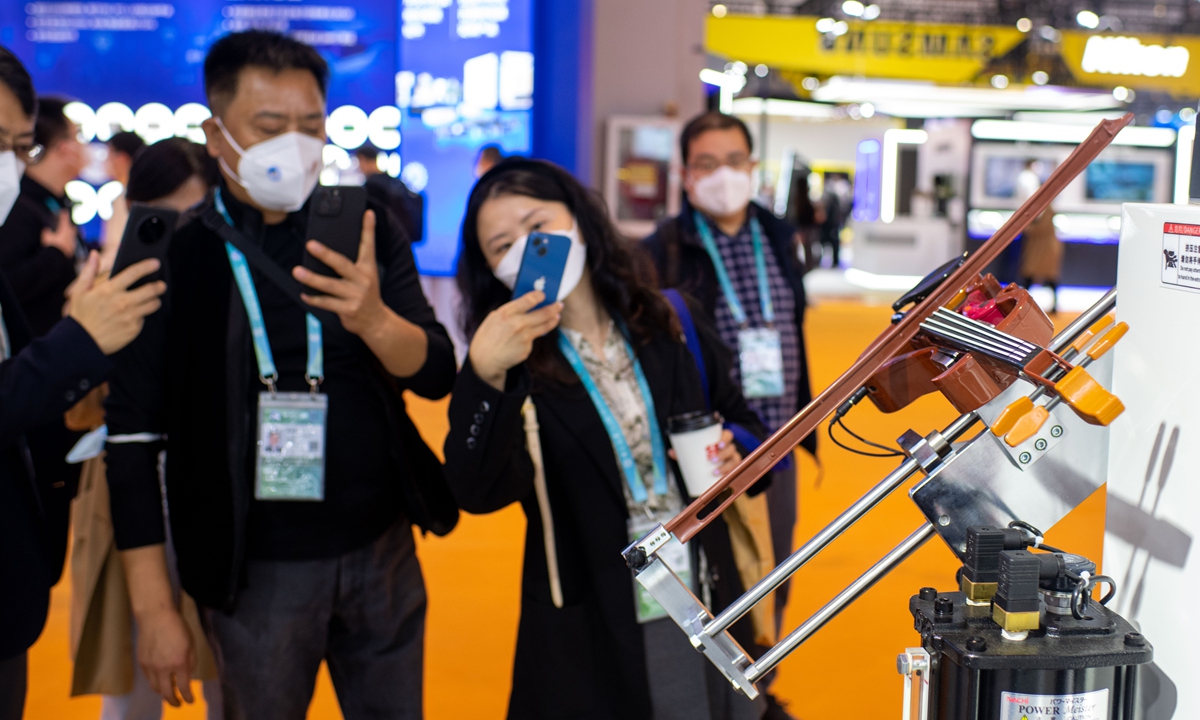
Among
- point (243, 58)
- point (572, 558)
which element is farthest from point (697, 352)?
point (243, 58)

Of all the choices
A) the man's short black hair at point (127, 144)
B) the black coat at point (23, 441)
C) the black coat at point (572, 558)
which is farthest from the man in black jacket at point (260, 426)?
the man's short black hair at point (127, 144)

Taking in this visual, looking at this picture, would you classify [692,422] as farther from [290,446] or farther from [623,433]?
[290,446]

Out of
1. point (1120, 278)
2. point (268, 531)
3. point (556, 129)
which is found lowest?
point (268, 531)

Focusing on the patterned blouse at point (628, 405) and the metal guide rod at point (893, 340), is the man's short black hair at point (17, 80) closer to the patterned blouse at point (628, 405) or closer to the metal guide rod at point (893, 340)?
the patterned blouse at point (628, 405)

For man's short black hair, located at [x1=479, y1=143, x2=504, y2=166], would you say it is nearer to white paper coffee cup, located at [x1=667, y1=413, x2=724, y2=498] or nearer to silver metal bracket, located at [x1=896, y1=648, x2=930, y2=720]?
white paper coffee cup, located at [x1=667, y1=413, x2=724, y2=498]

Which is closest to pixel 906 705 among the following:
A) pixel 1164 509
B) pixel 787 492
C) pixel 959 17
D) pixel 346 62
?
pixel 1164 509

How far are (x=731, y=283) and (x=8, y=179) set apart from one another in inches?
74.9

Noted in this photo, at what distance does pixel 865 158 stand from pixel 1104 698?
17589mm

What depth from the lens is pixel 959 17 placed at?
15672mm

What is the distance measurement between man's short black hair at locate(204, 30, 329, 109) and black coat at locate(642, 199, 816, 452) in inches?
52.8

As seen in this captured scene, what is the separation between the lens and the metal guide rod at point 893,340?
33.3 inches

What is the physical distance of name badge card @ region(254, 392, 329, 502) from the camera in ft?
5.34

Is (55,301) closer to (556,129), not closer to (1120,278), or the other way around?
(1120,278)

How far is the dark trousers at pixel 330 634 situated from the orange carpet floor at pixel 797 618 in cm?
123
